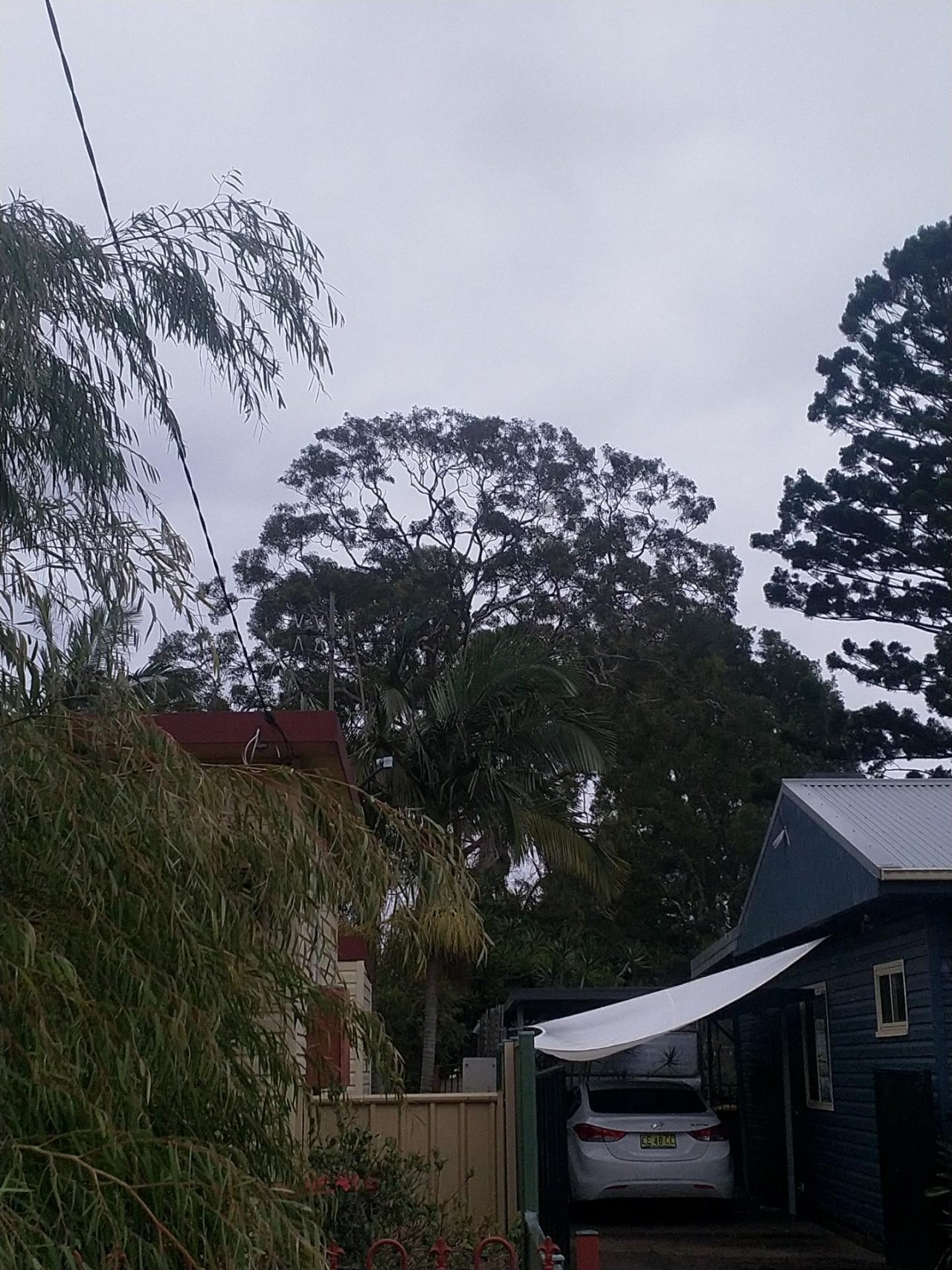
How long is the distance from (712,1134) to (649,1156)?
65cm

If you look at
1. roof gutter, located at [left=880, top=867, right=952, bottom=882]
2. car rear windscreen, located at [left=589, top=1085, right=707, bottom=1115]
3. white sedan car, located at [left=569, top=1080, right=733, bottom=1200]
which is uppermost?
roof gutter, located at [left=880, top=867, right=952, bottom=882]

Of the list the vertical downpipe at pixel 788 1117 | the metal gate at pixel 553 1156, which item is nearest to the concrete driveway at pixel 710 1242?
the vertical downpipe at pixel 788 1117

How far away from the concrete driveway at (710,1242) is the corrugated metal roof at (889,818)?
10.6 feet

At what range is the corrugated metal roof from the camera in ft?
31.3

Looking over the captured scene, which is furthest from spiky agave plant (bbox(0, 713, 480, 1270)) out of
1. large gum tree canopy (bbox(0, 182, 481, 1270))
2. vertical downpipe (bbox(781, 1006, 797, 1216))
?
vertical downpipe (bbox(781, 1006, 797, 1216))

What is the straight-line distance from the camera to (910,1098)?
9492 millimetres

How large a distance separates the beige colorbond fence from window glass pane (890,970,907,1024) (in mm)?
3560

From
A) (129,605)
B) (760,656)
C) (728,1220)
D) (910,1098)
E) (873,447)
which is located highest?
(873,447)

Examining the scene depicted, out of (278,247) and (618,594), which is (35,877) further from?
(618,594)

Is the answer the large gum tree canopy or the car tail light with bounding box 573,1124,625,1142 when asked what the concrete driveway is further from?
the large gum tree canopy

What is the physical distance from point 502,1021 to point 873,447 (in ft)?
54.6

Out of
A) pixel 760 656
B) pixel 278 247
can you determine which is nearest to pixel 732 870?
pixel 760 656

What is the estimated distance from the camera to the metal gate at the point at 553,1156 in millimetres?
7973

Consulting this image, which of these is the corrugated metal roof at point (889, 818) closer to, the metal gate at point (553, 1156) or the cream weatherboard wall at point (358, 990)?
the metal gate at point (553, 1156)
